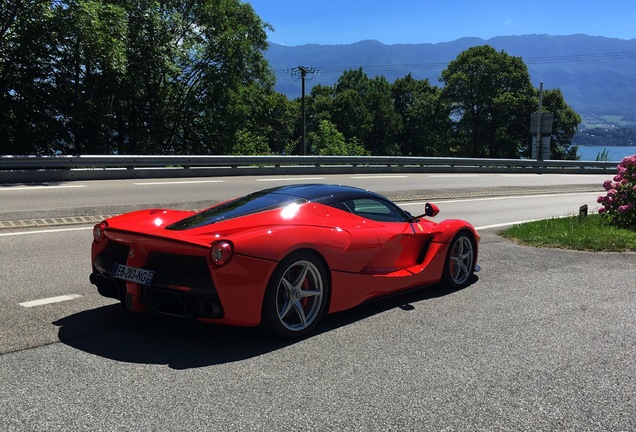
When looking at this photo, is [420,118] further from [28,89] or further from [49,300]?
[49,300]

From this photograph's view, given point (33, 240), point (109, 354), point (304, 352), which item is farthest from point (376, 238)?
point (33, 240)

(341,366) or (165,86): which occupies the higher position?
(165,86)

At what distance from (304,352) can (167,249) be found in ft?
3.99

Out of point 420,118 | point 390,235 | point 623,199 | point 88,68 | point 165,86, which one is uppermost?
point 420,118

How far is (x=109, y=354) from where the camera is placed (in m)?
3.80

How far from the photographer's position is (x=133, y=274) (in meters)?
4.07

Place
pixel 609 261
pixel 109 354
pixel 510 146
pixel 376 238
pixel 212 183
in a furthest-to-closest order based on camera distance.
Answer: pixel 510 146
pixel 212 183
pixel 609 261
pixel 376 238
pixel 109 354

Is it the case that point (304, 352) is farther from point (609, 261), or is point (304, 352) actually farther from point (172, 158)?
point (172, 158)

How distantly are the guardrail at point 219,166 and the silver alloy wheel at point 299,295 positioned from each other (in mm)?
13097

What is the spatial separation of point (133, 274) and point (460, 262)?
3445 millimetres

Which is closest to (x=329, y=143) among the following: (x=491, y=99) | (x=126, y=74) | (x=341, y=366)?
(x=491, y=99)

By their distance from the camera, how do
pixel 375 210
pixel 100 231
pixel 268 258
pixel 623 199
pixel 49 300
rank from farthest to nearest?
pixel 623 199
pixel 375 210
pixel 49 300
pixel 100 231
pixel 268 258

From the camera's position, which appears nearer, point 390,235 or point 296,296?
point 296,296

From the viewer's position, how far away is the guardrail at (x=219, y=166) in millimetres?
15516
